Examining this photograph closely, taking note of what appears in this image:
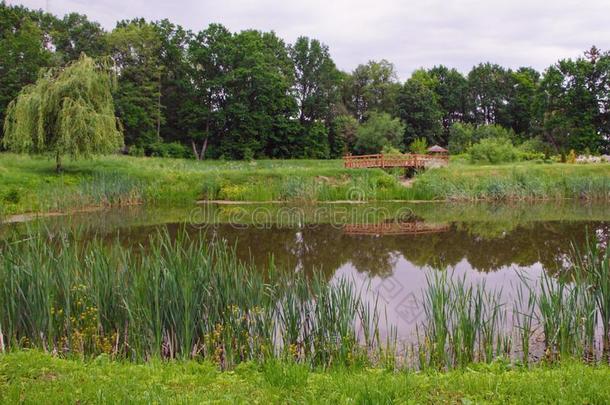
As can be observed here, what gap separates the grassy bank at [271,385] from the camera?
12.0 feet

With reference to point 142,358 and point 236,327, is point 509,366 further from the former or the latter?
point 142,358

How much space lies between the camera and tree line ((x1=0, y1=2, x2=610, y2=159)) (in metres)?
42.8

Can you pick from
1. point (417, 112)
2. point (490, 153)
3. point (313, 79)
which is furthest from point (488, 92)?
point (490, 153)

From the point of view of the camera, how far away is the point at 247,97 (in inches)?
1847

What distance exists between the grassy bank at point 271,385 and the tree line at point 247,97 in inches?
1416

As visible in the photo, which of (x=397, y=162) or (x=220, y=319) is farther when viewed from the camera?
(x=397, y=162)

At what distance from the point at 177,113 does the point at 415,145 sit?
833 inches

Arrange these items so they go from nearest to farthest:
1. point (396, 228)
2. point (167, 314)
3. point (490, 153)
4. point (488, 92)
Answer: point (167, 314) → point (396, 228) → point (490, 153) → point (488, 92)

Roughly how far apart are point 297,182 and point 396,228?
8.32 metres

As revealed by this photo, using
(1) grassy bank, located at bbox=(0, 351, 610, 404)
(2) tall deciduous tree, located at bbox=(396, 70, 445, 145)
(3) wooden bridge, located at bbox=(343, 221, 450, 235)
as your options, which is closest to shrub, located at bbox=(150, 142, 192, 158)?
(2) tall deciduous tree, located at bbox=(396, 70, 445, 145)

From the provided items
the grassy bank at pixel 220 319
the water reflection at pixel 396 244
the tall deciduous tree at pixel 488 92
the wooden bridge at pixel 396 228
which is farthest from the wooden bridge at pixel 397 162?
the tall deciduous tree at pixel 488 92

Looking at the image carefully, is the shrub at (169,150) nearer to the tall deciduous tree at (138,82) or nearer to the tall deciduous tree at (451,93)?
the tall deciduous tree at (138,82)

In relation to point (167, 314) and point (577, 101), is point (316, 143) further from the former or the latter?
point (167, 314)

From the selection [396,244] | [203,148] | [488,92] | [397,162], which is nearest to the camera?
[396,244]
